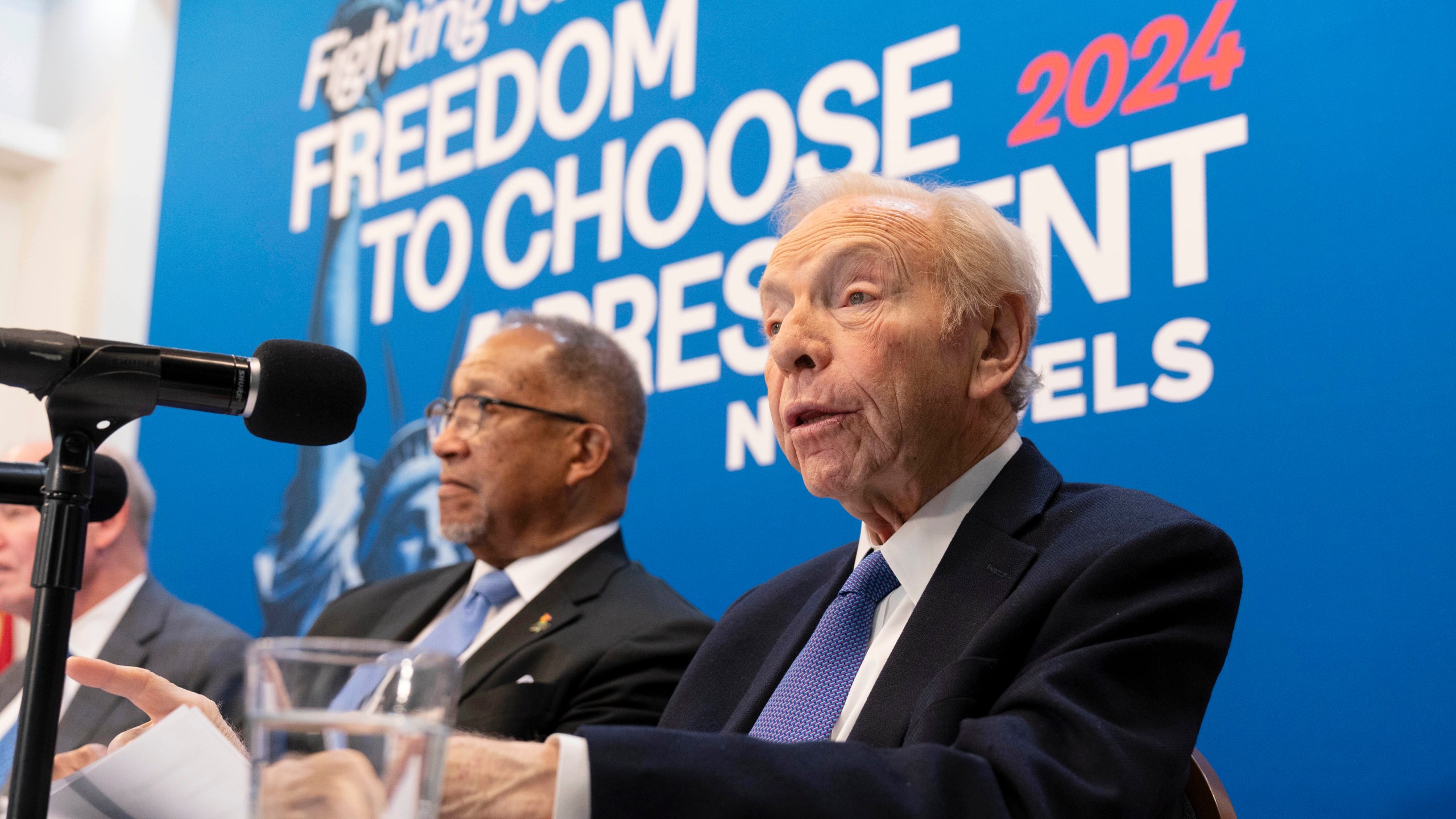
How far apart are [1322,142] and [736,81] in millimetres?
1482

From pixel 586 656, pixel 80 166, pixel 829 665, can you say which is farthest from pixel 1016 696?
pixel 80 166

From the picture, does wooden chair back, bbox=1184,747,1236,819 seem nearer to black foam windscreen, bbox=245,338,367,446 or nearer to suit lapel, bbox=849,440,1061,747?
suit lapel, bbox=849,440,1061,747

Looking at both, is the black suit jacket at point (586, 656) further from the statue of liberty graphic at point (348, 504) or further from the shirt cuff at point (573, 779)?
the shirt cuff at point (573, 779)

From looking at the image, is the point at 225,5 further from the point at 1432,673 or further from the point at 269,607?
the point at 1432,673

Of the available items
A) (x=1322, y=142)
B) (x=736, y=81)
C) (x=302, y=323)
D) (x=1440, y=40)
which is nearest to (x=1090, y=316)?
(x=1322, y=142)

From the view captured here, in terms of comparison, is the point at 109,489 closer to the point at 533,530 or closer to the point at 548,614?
the point at 548,614

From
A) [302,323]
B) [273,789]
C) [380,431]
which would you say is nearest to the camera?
[273,789]

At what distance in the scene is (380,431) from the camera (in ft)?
13.2

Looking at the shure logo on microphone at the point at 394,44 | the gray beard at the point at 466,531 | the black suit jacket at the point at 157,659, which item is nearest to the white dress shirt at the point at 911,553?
the gray beard at the point at 466,531

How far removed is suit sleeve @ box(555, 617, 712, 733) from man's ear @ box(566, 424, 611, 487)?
589 mm

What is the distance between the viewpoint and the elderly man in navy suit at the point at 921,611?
3.73 feet

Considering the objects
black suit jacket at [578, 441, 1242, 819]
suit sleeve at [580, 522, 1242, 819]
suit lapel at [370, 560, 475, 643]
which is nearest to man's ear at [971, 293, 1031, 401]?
black suit jacket at [578, 441, 1242, 819]

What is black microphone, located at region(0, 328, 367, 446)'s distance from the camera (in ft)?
3.46

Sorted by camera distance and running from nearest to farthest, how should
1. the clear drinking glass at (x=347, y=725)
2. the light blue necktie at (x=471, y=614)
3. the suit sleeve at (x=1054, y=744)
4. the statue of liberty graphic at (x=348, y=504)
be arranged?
the clear drinking glass at (x=347, y=725)
the suit sleeve at (x=1054, y=744)
the light blue necktie at (x=471, y=614)
the statue of liberty graphic at (x=348, y=504)
